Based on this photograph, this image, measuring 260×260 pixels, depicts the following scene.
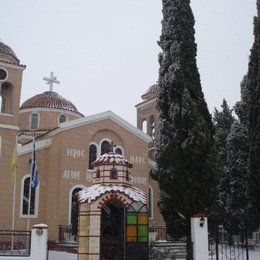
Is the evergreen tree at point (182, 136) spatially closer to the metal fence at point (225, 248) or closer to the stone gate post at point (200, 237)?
the stone gate post at point (200, 237)

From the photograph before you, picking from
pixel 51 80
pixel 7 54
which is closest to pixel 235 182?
pixel 7 54

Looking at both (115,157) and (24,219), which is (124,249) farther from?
(24,219)

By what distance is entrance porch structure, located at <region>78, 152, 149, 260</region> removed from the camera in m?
17.6

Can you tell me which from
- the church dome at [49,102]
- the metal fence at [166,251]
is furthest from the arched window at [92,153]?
the metal fence at [166,251]

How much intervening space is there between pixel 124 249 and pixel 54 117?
21.4 m

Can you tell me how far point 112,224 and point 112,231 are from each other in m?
0.29

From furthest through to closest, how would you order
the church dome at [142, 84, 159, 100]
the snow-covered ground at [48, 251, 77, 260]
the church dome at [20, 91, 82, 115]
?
the church dome at [142, 84, 159, 100], the church dome at [20, 91, 82, 115], the snow-covered ground at [48, 251, 77, 260]

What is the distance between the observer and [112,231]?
61.9 ft

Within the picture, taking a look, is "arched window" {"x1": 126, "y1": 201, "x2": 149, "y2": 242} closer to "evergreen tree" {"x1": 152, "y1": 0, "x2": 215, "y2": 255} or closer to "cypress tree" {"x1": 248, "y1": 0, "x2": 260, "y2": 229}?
"evergreen tree" {"x1": 152, "y1": 0, "x2": 215, "y2": 255}

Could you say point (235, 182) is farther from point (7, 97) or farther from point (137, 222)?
point (7, 97)

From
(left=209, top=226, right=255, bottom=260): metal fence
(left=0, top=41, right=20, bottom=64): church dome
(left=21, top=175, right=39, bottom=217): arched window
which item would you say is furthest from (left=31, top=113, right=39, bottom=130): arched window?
(left=209, top=226, right=255, bottom=260): metal fence

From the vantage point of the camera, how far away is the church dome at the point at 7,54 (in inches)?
1176

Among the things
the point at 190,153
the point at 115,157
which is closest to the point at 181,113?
the point at 190,153

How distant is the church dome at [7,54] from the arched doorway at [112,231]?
14.9m
